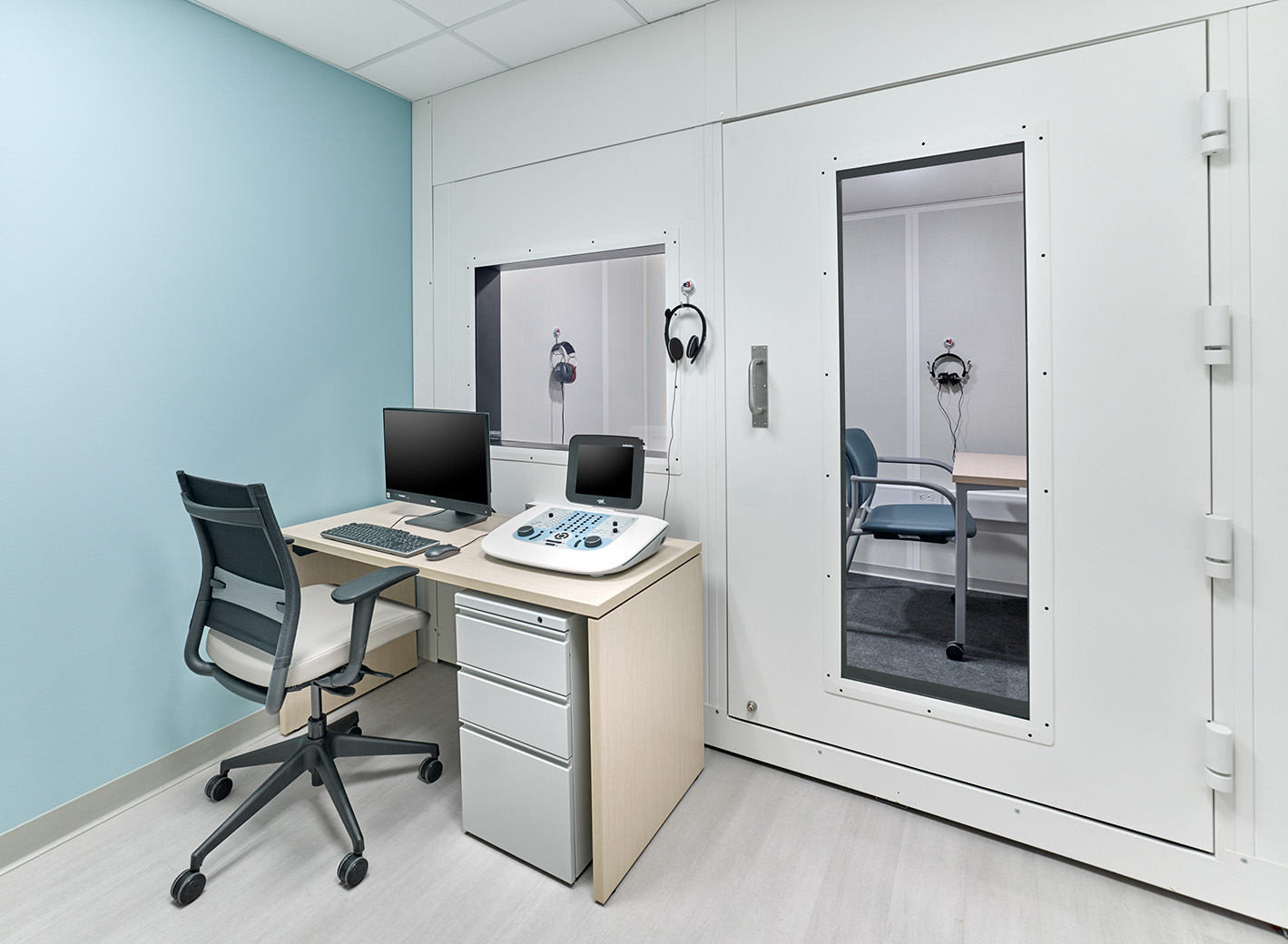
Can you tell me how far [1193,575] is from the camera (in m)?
1.48

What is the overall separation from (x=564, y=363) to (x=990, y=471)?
1766mm

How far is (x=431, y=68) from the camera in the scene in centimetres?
247

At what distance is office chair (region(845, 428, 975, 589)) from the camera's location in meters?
2.72

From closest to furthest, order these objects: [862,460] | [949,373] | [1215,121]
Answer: [1215,121] → [862,460] → [949,373]

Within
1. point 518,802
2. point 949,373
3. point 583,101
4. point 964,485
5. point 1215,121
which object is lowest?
point 518,802

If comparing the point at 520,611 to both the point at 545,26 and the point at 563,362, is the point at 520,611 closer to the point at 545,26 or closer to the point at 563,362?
the point at 563,362

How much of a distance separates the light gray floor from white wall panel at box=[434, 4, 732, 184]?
225 cm

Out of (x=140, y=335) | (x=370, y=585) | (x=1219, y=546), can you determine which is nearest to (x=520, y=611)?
(x=370, y=585)

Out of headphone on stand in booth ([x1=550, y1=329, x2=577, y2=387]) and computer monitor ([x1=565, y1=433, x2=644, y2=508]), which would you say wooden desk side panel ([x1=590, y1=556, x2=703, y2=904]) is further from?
headphone on stand in booth ([x1=550, y1=329, x2=577, y2=387])

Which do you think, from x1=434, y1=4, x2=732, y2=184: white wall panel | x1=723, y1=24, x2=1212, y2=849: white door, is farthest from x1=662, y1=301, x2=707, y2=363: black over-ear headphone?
x1=434, y1=4, x2=732, y2=184: white wall panel

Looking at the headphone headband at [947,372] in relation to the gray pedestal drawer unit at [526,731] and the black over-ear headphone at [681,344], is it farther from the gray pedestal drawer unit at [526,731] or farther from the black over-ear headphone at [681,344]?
the gray pedestal drawer unit at [526,731]

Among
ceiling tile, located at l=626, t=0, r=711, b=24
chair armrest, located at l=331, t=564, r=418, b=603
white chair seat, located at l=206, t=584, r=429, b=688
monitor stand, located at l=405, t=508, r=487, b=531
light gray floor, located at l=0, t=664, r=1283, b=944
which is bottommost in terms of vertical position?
light gray floor, located at l=0, t=664, r=1283, b=944

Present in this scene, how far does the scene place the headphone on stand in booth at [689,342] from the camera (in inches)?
82.9

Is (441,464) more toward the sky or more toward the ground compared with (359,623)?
more toward the sky
